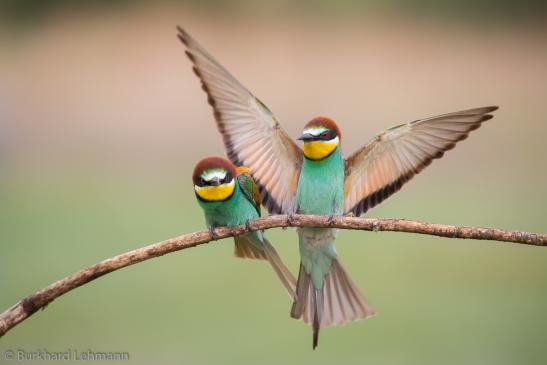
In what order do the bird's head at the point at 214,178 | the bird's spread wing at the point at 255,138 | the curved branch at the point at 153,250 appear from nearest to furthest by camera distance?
the curved branch at the point at 153,250, the bird's head at the point at 214,178, the bird's spread wing at the point at 255,138

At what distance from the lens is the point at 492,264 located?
5336 millimetres

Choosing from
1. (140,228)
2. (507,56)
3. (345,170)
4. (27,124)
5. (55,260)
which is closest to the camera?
(345,170)

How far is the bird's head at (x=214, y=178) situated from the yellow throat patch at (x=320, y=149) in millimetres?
201

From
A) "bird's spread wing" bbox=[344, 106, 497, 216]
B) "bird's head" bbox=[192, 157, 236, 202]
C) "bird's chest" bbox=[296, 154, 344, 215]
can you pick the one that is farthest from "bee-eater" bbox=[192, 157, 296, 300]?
"bird's spread wing" bbox=[344, 106, 497, 216]

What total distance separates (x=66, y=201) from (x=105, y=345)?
7.76 feet

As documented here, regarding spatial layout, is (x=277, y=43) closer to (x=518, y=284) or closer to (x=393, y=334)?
(x=518, y=284)

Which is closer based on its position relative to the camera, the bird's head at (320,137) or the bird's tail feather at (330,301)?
the bird's head at (320,137)

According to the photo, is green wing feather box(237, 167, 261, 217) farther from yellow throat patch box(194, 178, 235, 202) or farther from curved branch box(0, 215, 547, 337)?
curved branch box(0, 215, 547, 337)

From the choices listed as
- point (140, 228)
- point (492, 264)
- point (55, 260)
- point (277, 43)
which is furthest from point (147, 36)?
point (492, 264)

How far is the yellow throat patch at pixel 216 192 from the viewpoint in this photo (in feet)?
7.14

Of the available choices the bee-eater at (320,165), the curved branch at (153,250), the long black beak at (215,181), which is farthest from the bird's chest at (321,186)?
the curved branch at (153,250)

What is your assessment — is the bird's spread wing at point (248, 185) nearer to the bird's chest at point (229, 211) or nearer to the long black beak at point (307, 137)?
the bird's chest at point (229, 211)

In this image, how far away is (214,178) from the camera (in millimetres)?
2162

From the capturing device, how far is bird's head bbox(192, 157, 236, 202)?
2150 mm
